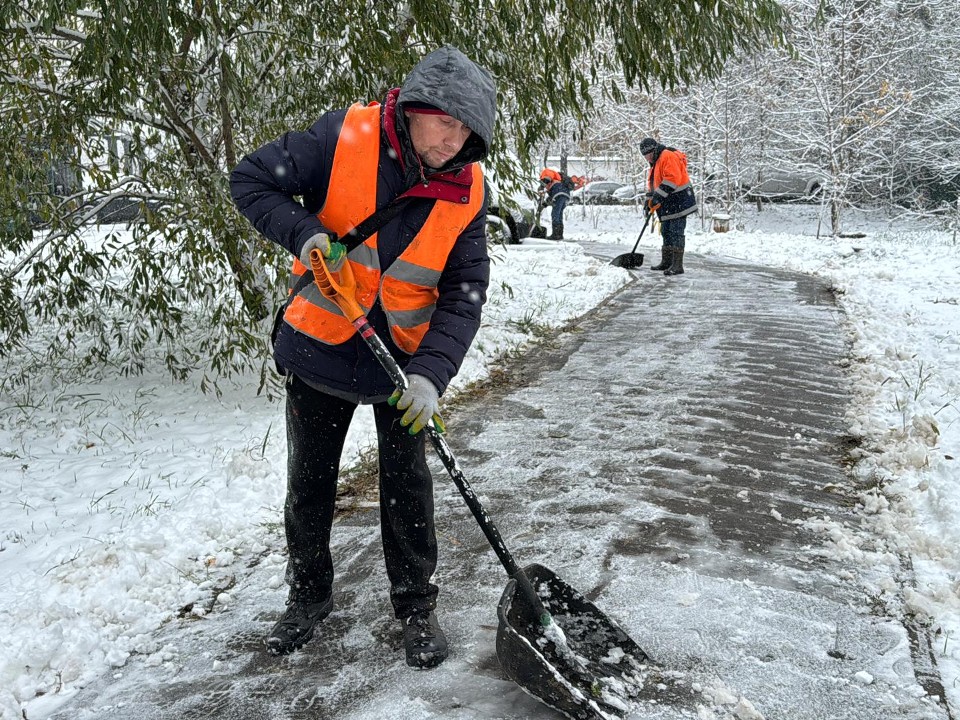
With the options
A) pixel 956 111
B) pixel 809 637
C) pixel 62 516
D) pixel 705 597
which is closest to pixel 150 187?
pixel 62 516

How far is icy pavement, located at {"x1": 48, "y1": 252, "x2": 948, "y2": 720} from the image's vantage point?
8.51 ft

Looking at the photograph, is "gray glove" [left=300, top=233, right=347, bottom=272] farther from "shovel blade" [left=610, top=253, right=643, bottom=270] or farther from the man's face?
"shovel blade" [left=610, top=253, right=643, bottom=270]

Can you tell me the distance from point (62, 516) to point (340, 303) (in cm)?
247

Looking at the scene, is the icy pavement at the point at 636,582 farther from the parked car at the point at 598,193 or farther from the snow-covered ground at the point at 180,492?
the parked car at the point at 598,193

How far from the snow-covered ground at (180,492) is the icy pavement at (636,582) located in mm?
169

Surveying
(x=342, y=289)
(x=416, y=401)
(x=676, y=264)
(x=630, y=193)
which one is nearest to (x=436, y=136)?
(x=342, y=289)

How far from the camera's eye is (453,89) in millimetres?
2381

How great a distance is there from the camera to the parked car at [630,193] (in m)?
28.3

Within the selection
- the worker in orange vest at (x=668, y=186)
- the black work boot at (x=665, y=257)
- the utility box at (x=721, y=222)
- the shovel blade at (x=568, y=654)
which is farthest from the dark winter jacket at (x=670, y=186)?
the utility box at (x=721, y=222)

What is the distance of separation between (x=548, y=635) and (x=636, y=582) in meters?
0.71

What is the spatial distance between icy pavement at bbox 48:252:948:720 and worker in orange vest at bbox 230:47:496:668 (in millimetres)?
199

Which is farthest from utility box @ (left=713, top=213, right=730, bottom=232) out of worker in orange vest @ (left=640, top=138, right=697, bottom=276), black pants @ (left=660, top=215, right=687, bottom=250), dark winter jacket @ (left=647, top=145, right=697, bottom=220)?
dark winter jacket @ (left=647, top=145, right=697, bottom=220)

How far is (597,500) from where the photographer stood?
4.05m

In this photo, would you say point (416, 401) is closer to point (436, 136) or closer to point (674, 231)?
point (436, 136)
